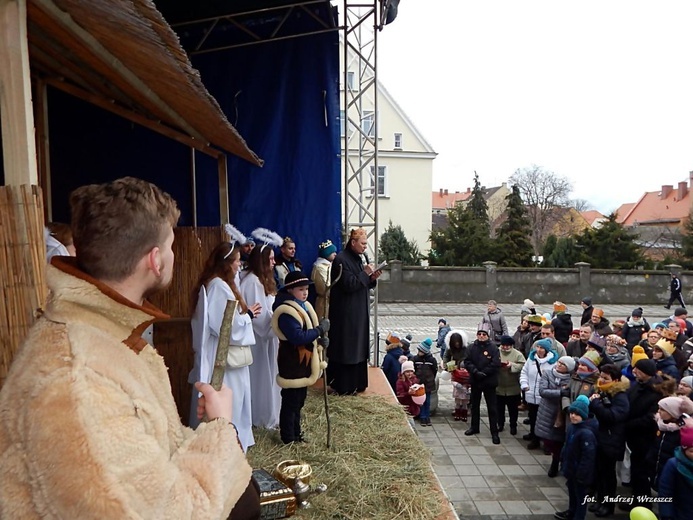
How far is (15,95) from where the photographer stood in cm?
165

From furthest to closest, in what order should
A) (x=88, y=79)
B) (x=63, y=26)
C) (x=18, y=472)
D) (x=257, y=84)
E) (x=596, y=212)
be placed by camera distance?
(x=596, y=212)
(x=257, y=84)
(x=88, y=79)
(x=63, y=26)
(x=18, y=472)

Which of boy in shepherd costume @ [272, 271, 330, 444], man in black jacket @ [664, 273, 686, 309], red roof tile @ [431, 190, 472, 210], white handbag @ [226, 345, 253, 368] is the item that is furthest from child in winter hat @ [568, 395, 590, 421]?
red roof tile @ [431, 190, 472, 210]

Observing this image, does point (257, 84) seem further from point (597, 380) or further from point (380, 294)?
point (380, 294)

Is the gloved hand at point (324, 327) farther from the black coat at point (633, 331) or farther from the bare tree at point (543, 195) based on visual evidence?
the bare tree at point (543, 195)

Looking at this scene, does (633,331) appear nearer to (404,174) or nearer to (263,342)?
(263,342)

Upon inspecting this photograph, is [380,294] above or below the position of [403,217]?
below

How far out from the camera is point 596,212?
65.0 metres

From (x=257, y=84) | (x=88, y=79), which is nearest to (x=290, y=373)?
(x=88, y=79)

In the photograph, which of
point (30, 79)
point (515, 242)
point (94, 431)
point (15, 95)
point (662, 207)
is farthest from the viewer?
point (662, 207)

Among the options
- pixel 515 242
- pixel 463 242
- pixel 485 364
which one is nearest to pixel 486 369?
pixel 485 364

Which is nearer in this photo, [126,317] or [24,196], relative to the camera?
[126,317]

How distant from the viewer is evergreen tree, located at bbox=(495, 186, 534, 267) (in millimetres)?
24672

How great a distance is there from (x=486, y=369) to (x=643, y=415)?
232cm

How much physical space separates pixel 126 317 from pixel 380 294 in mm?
20233
